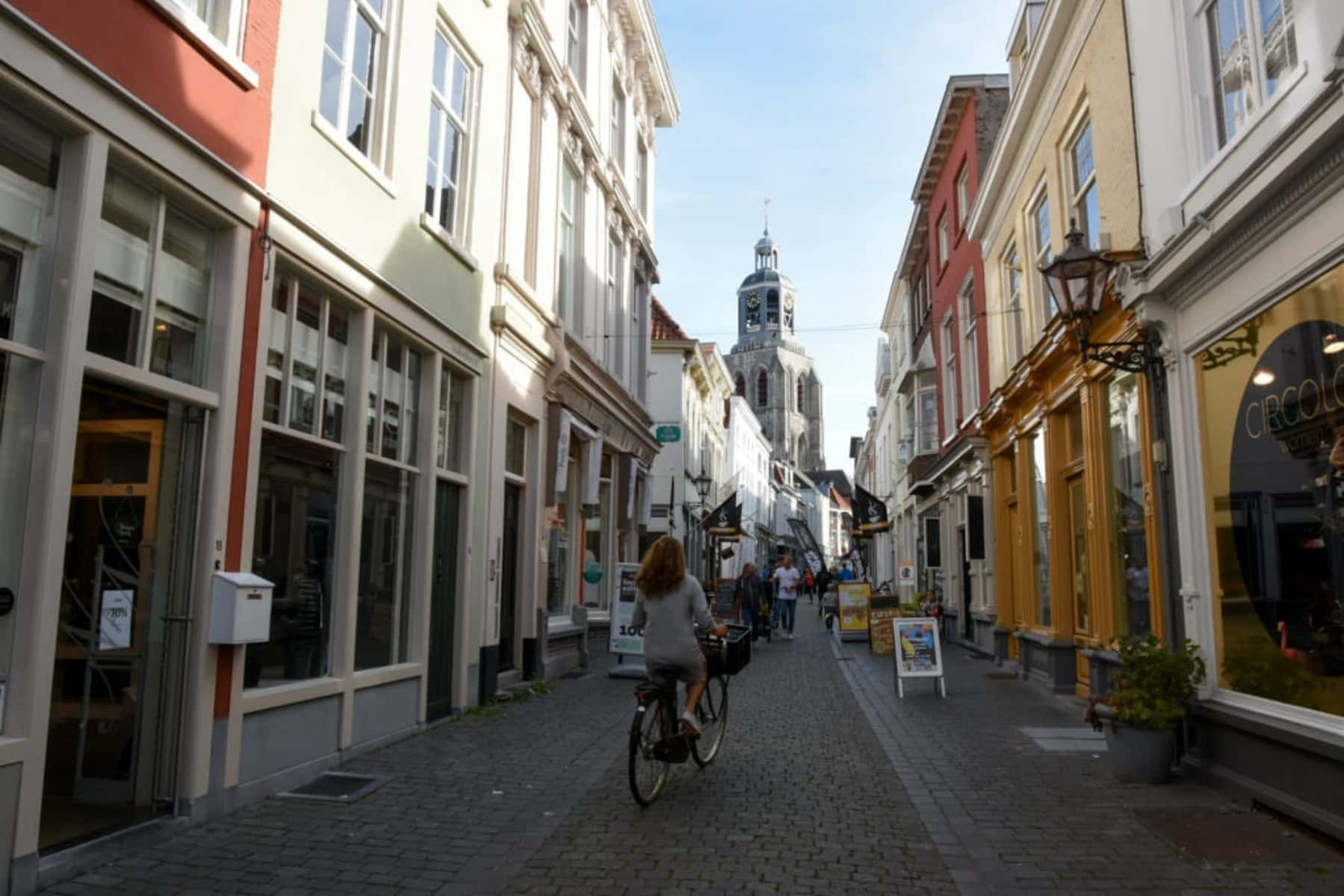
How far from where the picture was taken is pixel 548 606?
562 inches

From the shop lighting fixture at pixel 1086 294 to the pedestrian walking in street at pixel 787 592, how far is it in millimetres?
14524

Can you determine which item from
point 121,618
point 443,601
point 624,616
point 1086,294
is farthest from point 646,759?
point 624,616

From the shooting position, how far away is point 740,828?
5.89m

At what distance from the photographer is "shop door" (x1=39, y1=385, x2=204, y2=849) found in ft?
16.9

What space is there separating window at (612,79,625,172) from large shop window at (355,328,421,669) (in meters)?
9.62

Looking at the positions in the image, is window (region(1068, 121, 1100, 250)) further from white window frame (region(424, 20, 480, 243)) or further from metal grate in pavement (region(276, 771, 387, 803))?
metal grate in pavement (region(276, 771, 387, 803))

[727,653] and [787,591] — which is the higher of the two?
[787,591]

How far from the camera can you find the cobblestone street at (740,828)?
488 cm

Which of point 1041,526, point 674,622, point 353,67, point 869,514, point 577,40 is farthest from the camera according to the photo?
point 869,514

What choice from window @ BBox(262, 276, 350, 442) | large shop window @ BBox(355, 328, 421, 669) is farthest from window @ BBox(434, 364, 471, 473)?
window @ BBox(262, 276, 350, 442)

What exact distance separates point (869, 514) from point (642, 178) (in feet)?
28.1

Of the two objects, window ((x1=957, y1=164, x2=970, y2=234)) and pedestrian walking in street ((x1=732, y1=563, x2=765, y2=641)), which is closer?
pedestrian walking in street ((x1=732, y1=563, x2=765, y2=641))

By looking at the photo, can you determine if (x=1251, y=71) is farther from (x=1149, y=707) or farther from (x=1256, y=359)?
(x=1149, y=707)

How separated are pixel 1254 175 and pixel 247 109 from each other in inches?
244
